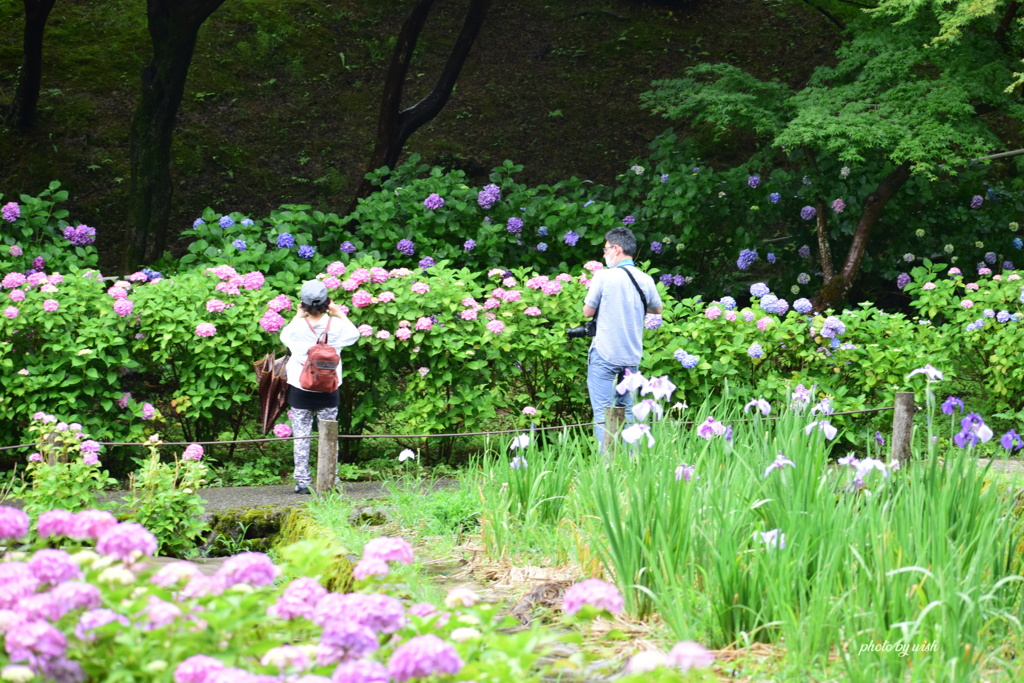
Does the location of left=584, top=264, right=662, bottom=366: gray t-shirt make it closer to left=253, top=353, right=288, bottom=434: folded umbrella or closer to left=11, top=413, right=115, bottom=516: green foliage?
left=253, top=353, right=288, bottom=434: folded umbrella

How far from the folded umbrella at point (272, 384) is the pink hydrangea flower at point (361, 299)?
0.64 metres

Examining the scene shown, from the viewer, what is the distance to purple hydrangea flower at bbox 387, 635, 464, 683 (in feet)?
5.59

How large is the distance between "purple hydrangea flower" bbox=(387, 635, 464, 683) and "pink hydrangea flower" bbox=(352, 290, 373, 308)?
4496 mm

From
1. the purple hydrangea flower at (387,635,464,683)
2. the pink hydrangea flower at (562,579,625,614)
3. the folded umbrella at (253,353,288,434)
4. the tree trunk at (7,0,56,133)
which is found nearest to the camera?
the purple hydrangea flower at (387,635,464,683)

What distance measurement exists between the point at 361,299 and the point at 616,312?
64.2 inches

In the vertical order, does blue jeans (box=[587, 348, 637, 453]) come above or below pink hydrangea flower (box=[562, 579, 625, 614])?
above

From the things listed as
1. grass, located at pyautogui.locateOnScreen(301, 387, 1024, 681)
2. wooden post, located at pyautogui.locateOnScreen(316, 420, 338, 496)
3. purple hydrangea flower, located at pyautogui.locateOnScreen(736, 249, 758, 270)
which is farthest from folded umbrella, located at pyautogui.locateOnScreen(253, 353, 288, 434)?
purple hydrangea flower, located at pyautogui.locateOnScreen(736, 249, 758, 270)

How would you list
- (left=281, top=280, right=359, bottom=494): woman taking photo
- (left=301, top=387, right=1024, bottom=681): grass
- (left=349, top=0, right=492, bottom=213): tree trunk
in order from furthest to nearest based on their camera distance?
(left=349, top=0, right=492, bottom=213): tree trunk, (left=281, top=280, right=359, bottom=494): woman taking photo, (left=301, top=387, right=1024, bottom=681): grass

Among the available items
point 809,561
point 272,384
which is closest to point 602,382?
point 272,384

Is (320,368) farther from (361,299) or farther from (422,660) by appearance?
(422,660)

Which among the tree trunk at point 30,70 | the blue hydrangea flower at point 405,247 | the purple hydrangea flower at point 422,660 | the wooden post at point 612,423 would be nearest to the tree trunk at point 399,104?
the blue hydrangea flower at point 405,247

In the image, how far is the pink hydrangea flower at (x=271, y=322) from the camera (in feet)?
19.5

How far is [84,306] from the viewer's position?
6.03 metres

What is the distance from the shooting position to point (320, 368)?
17.6 ft
